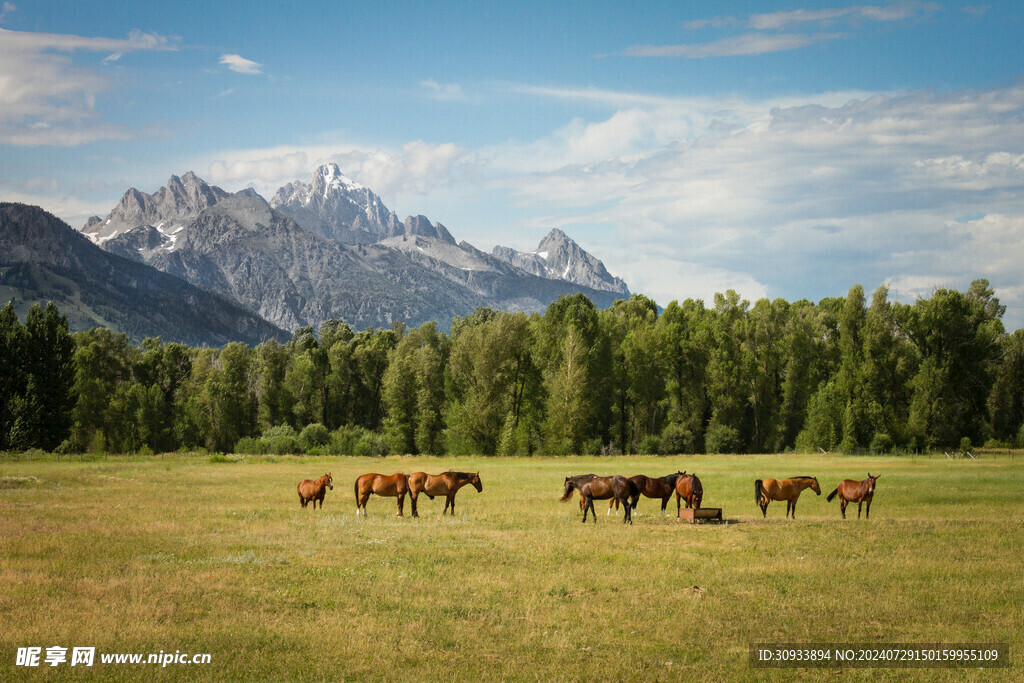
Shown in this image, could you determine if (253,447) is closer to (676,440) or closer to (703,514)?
(676,440)

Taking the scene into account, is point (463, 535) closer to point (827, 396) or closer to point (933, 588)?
point (933, 588)

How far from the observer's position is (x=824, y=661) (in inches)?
501

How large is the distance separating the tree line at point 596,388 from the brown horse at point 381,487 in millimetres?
50921

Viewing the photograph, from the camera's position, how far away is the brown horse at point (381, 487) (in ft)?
95.1

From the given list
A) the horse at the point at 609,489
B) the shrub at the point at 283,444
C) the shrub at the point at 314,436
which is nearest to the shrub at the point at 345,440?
the shrub at the point at 314,436

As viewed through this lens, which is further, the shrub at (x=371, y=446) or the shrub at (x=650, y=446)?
the shrub at (x=371, y=446)

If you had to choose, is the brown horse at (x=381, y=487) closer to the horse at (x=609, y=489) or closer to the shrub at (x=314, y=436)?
the horse at (x=609, y=489)

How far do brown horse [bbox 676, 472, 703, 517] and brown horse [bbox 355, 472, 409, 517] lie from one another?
10.9m

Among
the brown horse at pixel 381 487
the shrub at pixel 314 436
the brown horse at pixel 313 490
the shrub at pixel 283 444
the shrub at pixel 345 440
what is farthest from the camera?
the shrub at pixel 314 436

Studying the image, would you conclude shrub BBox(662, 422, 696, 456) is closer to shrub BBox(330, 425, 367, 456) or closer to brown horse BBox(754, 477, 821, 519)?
shrub BBox(330, 425, 367, 456)

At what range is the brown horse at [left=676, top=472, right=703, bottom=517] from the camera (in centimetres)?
2825

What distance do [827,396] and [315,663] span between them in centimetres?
8036

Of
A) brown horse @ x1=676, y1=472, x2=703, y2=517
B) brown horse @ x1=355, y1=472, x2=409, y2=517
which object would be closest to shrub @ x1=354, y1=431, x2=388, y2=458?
brown horse @ x1=355, y1=472, x2=409, y2=517

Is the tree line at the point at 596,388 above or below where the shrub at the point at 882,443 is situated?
above
